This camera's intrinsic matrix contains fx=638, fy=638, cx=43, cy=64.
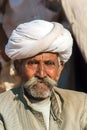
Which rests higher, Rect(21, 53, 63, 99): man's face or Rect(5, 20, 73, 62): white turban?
Rect(5, 20, 73, 62): white turban

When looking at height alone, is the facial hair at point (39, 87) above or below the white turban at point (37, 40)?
below

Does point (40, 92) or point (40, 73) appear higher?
point (40, 73)

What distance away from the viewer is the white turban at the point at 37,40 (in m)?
4.30

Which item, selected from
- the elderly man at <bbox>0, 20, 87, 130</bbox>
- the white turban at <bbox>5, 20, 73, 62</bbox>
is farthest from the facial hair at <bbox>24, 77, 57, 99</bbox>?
the white turban at <bbox>5, 20, 73, 62</bbox>

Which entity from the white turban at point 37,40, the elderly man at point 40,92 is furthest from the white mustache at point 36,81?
the white turban at point 37,40

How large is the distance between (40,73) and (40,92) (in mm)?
125

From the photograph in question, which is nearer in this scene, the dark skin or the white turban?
the dark skin

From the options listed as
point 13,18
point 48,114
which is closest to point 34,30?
point 48,114

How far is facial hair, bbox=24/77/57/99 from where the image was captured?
418 cm

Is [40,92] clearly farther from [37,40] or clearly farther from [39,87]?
[37,40]

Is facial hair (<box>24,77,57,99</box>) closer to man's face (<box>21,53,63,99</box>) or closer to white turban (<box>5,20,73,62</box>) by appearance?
man's face (<box>21,53,63,99</box>)

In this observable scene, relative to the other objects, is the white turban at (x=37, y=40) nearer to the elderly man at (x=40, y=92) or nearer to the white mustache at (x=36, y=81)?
the elderly man at (x=40, y=92)

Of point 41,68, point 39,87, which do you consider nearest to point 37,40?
point 41,68

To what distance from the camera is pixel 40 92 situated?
4176mm
